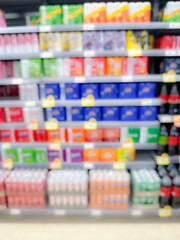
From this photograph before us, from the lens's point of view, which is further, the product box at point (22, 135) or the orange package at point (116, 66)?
the product box at point (22, 135)

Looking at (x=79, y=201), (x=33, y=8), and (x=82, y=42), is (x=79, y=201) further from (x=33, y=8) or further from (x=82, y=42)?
(x=33, y=8)

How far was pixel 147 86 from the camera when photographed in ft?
8.04

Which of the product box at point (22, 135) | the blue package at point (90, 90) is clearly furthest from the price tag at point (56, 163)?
the blue package at point (90, 90)

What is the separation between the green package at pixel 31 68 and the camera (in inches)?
94.7

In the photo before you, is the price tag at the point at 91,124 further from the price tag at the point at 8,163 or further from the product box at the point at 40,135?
the price tag at the point at 8,163

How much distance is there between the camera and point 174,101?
246cm

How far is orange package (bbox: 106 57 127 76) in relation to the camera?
2.40 metres

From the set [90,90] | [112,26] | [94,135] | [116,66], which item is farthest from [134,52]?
[94,135]

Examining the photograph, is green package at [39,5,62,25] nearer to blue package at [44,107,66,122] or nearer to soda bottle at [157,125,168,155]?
blue package at [44,107,66,122]

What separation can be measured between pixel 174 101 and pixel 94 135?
1030 mm

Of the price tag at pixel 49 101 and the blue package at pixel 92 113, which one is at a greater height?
the price tag at pixel 49 101

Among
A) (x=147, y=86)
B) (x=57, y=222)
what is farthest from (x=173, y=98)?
(x=57, y=222)

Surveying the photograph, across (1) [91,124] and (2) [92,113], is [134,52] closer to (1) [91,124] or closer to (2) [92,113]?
(2) [92,113]
